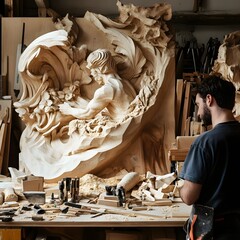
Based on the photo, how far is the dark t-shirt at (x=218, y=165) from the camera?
2182 millimetres

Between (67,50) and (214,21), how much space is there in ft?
6.22

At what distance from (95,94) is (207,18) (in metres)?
1.86

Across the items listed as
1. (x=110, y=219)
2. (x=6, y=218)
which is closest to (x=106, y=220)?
(x=110, y=219)

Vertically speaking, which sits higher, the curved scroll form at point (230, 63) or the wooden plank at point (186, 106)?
the curved scroll form at point (230, 63)

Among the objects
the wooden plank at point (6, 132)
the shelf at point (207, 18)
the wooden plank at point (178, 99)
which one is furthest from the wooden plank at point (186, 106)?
the wooden plank at point (6, 132)

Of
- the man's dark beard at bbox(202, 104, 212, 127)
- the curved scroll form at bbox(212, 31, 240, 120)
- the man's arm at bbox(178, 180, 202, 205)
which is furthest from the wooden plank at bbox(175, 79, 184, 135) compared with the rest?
the man's arm at bbox(178, 180, 202, 205)

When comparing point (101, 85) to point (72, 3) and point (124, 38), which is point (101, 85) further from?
point (72, 3)

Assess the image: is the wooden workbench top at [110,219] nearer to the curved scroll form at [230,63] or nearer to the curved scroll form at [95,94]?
the curved scroll form at [95,94]

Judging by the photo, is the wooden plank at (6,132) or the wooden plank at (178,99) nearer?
the wooden plank at (178,99)

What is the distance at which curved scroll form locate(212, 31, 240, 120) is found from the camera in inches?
153

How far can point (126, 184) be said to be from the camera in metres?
3.45

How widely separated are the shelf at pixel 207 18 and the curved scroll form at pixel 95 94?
946 millimetres

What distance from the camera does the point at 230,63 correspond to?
3979 millimetres

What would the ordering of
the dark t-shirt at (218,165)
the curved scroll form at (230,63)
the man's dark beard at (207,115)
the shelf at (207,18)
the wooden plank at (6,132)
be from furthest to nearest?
the shelf at (207,18) → the wooden plank at (6,132) → the curved scroll form at (230,63) → the man's dark beard at (207,115) → the dark t-shirt at (218,165)
